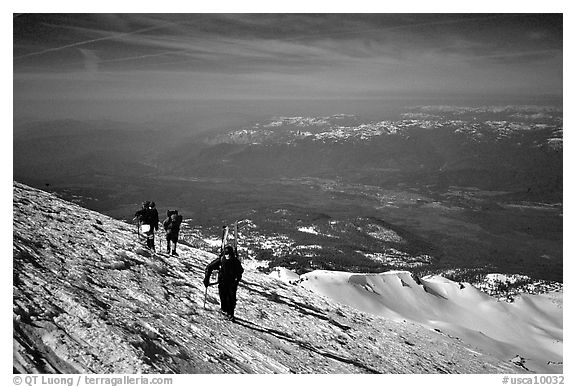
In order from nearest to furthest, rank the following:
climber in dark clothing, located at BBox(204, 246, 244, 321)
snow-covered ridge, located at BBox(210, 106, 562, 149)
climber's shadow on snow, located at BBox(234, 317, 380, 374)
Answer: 1. climber in dark clothing, located at BBox(204, 246, 244, 321)
2. climber's shadow on snow, located at BBox(234, 317, 380, 374)
3. snow-covered ridge, located at BBox(210, 106, 562, 149)

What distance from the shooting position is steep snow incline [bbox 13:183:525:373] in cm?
502

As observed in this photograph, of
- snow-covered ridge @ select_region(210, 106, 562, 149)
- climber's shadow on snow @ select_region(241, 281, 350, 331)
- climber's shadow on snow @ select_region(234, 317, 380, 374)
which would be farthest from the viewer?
snow-covered ridge @ select_region(210, 106, 562, 149)

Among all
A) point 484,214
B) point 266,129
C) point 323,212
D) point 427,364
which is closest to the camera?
point 427,364

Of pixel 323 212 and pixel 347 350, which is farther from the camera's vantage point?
pixel 323 212

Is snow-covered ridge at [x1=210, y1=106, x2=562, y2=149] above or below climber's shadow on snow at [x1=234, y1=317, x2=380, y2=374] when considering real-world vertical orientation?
above

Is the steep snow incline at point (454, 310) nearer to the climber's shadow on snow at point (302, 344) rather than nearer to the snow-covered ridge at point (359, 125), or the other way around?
the climber's shadow on snow at point (302, 344)

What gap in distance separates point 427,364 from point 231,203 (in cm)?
1417

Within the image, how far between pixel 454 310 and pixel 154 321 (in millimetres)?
19331

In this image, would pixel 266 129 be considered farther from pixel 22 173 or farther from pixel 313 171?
pixel 22 173

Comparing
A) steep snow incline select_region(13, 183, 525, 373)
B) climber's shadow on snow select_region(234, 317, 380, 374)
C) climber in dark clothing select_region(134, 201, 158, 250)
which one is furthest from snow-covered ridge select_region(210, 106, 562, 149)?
climber's shadow on snow select_region(234, 317, 380, 374)

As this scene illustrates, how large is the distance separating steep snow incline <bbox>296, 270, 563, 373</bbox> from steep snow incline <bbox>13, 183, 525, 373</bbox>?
7.40m

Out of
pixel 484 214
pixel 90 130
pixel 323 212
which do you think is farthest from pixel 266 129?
pixel 484 214

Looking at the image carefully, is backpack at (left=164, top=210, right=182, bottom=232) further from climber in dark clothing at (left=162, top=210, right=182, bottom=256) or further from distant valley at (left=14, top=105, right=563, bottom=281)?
distant valley at (left=14, top=105, right=563, bottom=281)
